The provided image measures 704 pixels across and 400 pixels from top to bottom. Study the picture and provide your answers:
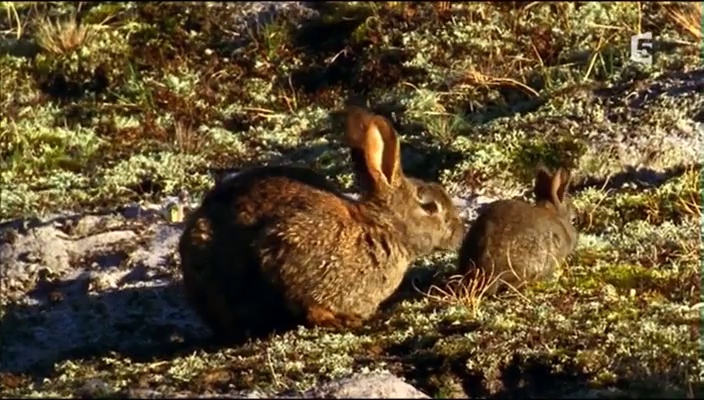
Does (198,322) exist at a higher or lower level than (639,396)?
lower

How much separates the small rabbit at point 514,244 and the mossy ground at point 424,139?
0.14 meters

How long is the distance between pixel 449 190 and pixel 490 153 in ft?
1.55

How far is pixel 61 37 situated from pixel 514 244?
5.85 m

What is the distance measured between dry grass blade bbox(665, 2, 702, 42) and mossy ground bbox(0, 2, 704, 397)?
0.17 feet

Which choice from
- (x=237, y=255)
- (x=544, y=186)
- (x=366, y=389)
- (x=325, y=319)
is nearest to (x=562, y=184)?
(x=544, y=186)

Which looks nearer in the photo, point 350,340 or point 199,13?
point 350,340

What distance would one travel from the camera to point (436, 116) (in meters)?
11.9

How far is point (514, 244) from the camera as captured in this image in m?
8.86

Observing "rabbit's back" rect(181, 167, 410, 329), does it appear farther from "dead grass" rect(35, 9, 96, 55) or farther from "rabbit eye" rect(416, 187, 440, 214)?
"dead grass" rect(35, 9, 96, 55)

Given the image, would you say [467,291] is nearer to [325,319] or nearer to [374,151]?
[325,319]

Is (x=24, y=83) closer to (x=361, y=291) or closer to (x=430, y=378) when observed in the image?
→ (x=361, y=291)

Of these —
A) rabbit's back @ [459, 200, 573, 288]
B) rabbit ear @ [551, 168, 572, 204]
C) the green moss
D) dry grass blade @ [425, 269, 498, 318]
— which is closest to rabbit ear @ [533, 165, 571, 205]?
rabbit ear @ [551, 168, 572, 204]

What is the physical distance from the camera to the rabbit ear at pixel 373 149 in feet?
28.4

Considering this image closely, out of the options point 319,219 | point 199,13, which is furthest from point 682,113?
point 199,13
